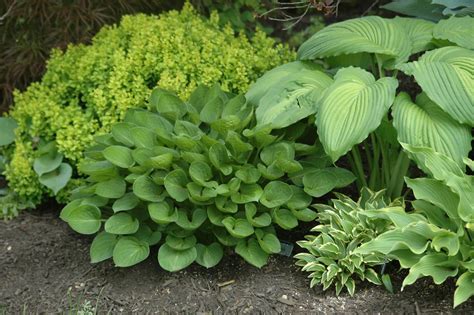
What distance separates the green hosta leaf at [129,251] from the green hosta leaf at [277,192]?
590mm

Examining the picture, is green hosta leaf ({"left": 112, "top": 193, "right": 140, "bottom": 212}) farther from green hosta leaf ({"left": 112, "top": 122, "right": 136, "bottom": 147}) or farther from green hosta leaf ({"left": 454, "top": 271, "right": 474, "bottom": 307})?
green hosta leaf ({"left": 454, "top": 271, "right": 474, "bottom": 307})

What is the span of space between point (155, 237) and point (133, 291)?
264 millimetres

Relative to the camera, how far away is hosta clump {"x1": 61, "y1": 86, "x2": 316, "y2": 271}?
3346 mm

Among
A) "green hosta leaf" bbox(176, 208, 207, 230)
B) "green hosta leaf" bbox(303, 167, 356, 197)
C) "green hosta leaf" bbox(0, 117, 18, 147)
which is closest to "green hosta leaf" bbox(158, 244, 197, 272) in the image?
"green hosta leaf" bbox(176, 208, 207, 230)

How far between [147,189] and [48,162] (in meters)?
0.89

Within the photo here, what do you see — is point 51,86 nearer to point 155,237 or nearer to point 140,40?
point 140,40

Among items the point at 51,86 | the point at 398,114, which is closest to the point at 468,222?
the point at 398,114

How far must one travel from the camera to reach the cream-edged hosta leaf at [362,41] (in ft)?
11.6

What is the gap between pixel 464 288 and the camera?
297cm

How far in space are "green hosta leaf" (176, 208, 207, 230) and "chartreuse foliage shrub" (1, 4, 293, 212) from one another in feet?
2.57

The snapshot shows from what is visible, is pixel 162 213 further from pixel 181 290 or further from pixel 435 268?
pixel 435 268

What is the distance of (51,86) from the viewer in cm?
439

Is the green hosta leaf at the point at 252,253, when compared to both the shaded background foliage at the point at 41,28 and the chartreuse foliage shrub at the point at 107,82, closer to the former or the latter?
the chartreuse foliage shrub at the point at 107,82

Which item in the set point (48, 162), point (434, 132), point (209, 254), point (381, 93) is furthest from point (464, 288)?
point (48, 162)
